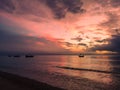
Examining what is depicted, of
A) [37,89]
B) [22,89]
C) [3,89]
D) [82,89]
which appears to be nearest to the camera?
[3,89]

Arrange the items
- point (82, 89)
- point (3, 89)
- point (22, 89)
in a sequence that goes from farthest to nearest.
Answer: point (82, 89), point (22, 89), point (3, 89)

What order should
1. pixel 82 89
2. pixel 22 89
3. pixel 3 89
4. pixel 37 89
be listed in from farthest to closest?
pixel 82 89, pixel 37 89, pixel 22 89, pixel 3 89

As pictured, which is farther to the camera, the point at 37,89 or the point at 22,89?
the point at 37,89

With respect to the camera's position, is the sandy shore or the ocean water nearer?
the sandy shore

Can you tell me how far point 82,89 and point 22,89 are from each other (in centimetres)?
768

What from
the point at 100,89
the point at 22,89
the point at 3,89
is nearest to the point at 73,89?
the point at 100,89

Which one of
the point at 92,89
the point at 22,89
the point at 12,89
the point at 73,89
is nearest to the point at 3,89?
the point at 12,89

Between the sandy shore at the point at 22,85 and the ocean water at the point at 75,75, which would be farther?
the ocean water at the point at 75,75

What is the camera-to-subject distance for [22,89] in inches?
688

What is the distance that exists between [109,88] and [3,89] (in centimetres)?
1359

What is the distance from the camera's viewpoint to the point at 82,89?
20.9 metres

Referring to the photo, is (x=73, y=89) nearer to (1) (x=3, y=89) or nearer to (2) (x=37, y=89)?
(2) (x=37, y=89)

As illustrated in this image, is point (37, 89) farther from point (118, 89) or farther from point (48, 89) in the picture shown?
point (118, 89)

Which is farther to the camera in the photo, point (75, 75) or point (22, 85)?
A: point (75, 75)
